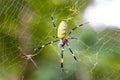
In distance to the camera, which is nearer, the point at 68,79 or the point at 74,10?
the point at 74,10

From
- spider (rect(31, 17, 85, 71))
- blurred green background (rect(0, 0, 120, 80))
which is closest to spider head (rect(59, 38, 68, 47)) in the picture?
spider (rect(31, 17, 85, 71))

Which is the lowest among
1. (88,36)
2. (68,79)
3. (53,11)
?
(68,79)

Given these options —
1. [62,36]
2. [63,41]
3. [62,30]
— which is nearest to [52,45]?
[63,41]

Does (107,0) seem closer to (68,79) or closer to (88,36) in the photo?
(88,36)

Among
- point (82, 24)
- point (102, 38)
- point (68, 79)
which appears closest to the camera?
point (82, 24)

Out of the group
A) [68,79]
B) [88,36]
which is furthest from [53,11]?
[68,79]

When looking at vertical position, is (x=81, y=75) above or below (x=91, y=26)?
below

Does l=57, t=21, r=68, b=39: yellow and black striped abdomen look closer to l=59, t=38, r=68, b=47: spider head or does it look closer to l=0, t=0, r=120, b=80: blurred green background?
l=59, t=38, r=68, b=47: spider head
